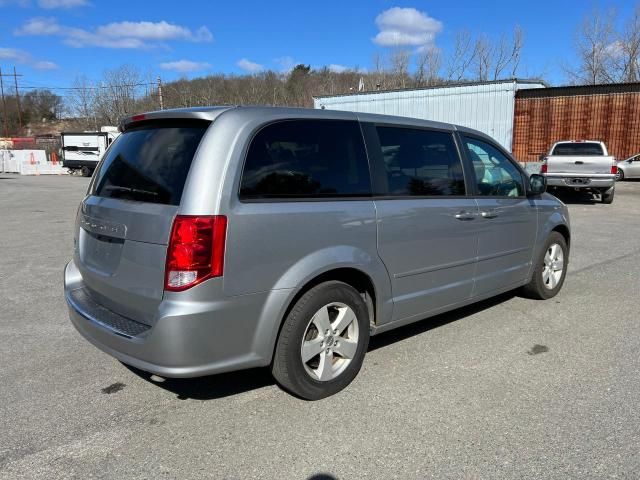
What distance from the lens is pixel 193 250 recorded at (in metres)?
2.75

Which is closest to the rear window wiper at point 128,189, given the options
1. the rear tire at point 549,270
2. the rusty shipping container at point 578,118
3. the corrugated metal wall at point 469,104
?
the rear tire at point 549,270

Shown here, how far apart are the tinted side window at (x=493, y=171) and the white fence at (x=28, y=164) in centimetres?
4024

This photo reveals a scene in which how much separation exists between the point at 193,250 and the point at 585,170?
50.7 ft

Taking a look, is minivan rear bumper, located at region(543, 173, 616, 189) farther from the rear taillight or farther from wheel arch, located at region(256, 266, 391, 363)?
the rear taillight

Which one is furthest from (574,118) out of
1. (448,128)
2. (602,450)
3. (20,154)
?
(20,154)

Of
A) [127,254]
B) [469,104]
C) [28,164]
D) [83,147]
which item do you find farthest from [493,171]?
[28,164]

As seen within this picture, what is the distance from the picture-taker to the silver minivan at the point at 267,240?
281 centimetres

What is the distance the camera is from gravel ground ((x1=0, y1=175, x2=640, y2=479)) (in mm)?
2680

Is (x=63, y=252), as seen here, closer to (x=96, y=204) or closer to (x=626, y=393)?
(x=96, y=204)

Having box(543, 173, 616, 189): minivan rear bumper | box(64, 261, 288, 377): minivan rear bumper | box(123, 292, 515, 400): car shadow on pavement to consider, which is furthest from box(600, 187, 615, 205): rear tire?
box(64, 261, 288, 377): minivan rear bumper

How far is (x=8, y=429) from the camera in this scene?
9.84 ft

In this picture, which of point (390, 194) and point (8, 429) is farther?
point (390, 194)

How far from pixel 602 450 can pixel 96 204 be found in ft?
11.0

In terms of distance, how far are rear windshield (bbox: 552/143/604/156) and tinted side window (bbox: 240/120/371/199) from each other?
1499cm
